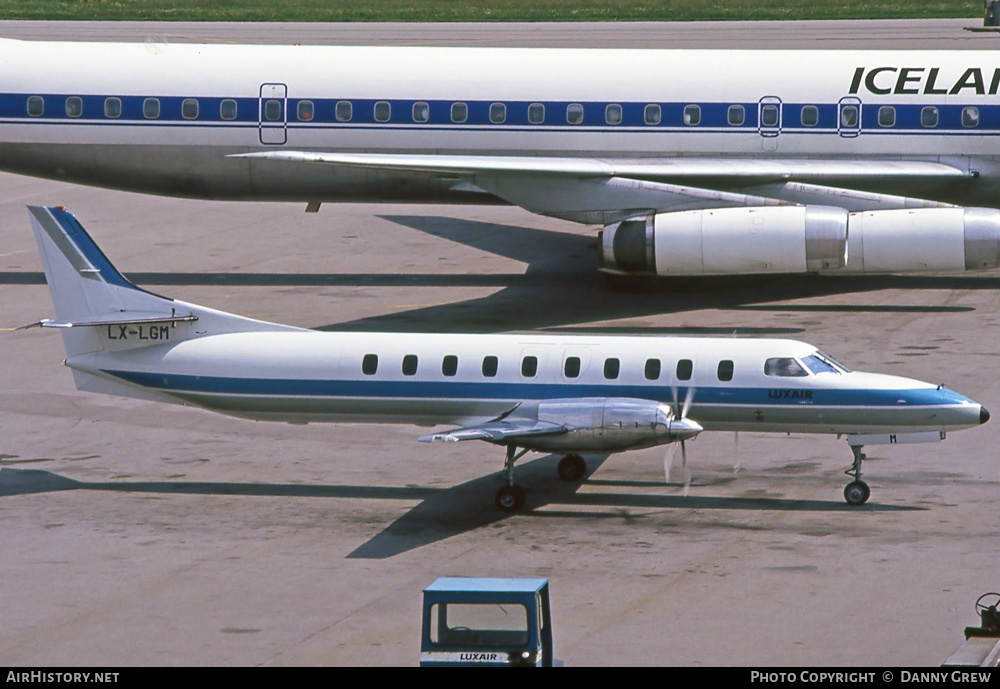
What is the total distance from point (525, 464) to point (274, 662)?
356 inches

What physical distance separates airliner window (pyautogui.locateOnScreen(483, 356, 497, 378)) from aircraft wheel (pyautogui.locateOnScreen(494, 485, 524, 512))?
1764 mm

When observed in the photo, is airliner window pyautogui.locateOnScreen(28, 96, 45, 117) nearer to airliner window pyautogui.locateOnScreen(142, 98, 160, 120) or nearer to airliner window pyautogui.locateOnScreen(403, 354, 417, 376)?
airliner window pyautogui.locateOnScreen(142, 98, 160, 120)

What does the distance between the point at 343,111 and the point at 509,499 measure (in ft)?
53.3

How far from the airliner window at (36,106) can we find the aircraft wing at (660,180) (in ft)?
21.1

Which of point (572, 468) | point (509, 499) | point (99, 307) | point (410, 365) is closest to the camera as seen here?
point (509, 499)

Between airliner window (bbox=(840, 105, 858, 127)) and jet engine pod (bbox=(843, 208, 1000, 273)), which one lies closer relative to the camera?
jet engine pod (bbox=(843, 208, 1000, 273))

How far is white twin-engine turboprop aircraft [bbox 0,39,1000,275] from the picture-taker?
117 feet

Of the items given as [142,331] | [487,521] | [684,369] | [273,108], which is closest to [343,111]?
[273,108]

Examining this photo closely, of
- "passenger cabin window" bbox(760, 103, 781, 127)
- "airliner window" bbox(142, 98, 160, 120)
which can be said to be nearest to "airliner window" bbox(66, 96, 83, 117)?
"airliner window" bbox(142, 98, 160, 120)

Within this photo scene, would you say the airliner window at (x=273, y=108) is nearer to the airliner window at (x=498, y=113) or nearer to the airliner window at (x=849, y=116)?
the airliner window at (x=498, y=113)

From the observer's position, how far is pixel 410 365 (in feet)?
82.8

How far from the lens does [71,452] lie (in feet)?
90.6

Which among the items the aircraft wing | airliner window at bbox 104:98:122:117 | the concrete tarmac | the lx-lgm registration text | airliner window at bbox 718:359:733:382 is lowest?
the concrete tarmac

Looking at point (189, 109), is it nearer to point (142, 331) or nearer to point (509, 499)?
point (142, 331)
